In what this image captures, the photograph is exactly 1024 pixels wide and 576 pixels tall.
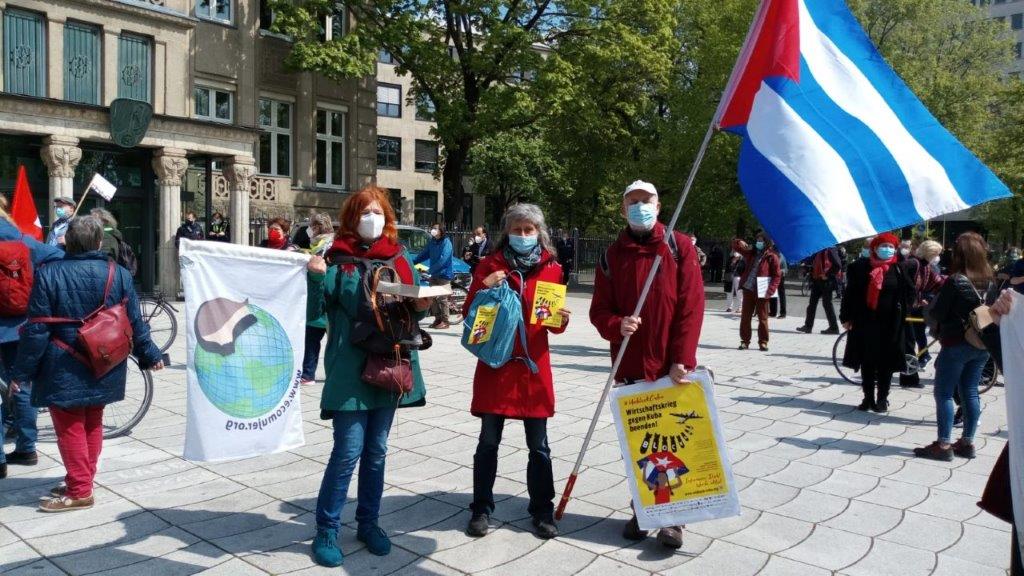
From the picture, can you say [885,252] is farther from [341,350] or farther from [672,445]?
[341,350]

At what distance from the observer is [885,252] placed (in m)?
8.59

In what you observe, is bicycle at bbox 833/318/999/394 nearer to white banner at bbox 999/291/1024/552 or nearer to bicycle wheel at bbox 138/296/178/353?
white banner at bbox 999/291/1024/552

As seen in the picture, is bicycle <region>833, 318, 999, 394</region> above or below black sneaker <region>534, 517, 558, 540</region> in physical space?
above

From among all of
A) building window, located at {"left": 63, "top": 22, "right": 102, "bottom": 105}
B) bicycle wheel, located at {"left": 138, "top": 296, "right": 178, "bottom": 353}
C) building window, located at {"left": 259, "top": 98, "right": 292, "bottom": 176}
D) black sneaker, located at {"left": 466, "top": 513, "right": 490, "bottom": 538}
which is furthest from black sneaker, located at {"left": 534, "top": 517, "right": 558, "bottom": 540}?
building window, located at {"left": 259, "top": 98, "right": 292, "bottom": 176}

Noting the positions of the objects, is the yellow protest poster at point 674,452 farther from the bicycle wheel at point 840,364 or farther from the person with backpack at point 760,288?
the person with backpack at point 760,288

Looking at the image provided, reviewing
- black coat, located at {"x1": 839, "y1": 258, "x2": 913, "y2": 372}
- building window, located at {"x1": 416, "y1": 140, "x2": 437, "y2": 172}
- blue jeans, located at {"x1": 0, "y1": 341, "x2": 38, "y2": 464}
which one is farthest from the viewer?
building window, located at {"x1": 416, "y1": 140, "x2": 437, "y2": 172}

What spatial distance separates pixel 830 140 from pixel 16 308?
17.5 ft

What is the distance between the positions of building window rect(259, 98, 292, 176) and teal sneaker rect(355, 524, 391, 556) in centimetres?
2108

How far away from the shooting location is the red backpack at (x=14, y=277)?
561cm

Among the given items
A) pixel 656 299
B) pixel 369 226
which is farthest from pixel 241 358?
pixel 656 299

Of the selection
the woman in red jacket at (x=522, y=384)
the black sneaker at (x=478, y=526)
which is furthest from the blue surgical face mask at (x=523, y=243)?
the black sneaker at (x=478, y=526)

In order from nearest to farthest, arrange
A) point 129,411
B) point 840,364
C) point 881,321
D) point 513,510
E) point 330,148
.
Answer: point 513,510 < point 129,411 < point 881,321 < point 840,364 < point 330,148

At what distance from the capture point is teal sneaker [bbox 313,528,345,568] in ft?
13.7

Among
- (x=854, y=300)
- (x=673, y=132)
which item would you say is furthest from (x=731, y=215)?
(x=854, y=300)
